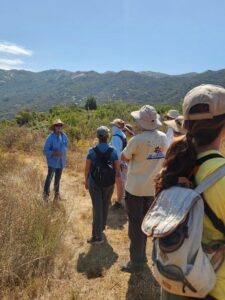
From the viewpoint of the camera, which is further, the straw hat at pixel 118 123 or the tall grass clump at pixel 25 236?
the straw hat at pixel 118 123

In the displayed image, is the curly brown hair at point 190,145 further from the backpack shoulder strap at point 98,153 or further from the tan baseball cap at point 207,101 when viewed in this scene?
the backpack shoulder strap at point 98,153

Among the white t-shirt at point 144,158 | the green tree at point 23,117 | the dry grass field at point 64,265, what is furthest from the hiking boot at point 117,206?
the green tree at point 23,117

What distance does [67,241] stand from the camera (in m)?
4.96

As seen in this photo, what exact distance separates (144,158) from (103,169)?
1.03 metres

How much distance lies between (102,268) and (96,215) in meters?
0.83

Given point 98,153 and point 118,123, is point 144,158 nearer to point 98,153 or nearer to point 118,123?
point 98,153

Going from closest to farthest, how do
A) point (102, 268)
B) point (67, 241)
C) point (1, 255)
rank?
point (1, 255) < point (102, 268) < point (67, 241)

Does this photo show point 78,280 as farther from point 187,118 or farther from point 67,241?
point 187,118

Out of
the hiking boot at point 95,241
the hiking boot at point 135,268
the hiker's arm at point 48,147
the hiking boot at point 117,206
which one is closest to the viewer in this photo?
the hiking boot at point 135,268

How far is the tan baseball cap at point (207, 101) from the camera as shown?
1.59 metres

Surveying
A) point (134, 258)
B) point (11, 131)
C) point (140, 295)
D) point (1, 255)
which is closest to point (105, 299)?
point (140, 295)

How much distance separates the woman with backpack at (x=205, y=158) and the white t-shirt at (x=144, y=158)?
85.3 inches

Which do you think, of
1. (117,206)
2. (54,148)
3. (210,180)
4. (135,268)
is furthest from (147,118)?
(54,148)

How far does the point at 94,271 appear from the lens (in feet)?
14.0
